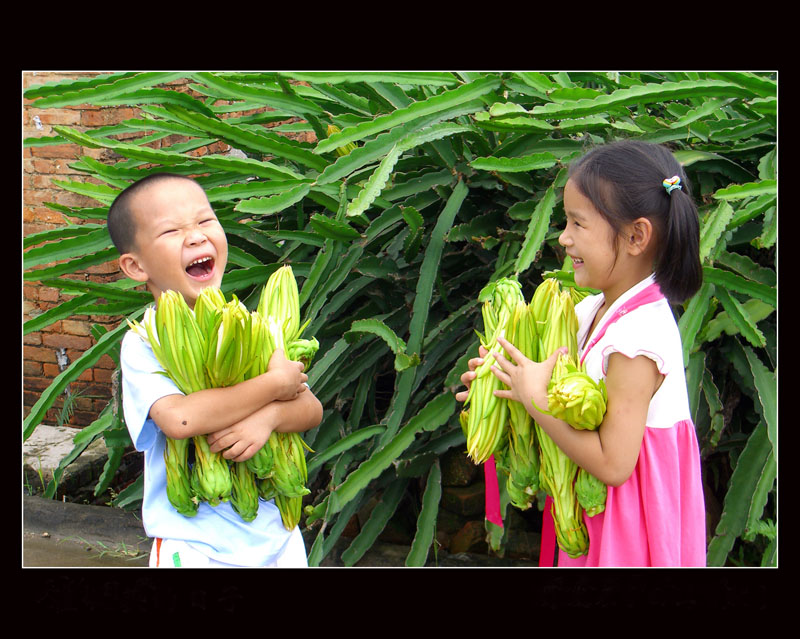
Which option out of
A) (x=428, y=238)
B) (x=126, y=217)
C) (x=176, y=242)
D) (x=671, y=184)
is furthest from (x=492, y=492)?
(x=428, y=238)

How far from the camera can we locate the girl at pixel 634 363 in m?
1.50

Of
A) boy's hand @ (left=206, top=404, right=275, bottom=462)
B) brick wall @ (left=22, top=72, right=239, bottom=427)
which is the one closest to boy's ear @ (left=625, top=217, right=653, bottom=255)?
boy's hand @ (left=206, top=404, right=275, bottom=462)

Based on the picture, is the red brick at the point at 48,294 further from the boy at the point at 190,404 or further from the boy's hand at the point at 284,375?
the boy's hand at the point at 284,375

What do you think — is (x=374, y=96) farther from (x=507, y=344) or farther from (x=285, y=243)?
(x=507, y=344)

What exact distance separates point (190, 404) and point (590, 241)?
86 cm

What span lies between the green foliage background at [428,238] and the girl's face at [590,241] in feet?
2.11

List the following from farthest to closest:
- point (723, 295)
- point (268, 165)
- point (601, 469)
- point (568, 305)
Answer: point (268, 165)
point (723, 295)
point (568, 305)
point (601, 469)

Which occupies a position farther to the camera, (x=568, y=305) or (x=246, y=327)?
(x=568, y=305)

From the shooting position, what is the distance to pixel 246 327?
5.04 ft

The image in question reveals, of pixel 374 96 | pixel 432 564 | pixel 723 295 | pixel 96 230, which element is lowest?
pixel 432 564

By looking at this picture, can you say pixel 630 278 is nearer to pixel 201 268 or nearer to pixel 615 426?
pixel 615 426

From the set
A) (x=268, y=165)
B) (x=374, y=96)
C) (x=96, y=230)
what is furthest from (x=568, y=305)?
(x=96, y=230)

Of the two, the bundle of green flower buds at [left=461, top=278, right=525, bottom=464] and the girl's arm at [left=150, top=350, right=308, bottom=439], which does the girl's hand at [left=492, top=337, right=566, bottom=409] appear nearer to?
the bundle of green flower buds at [left=461, top=278, right=525, bottom=464]

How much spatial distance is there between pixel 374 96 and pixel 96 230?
1119 mm
